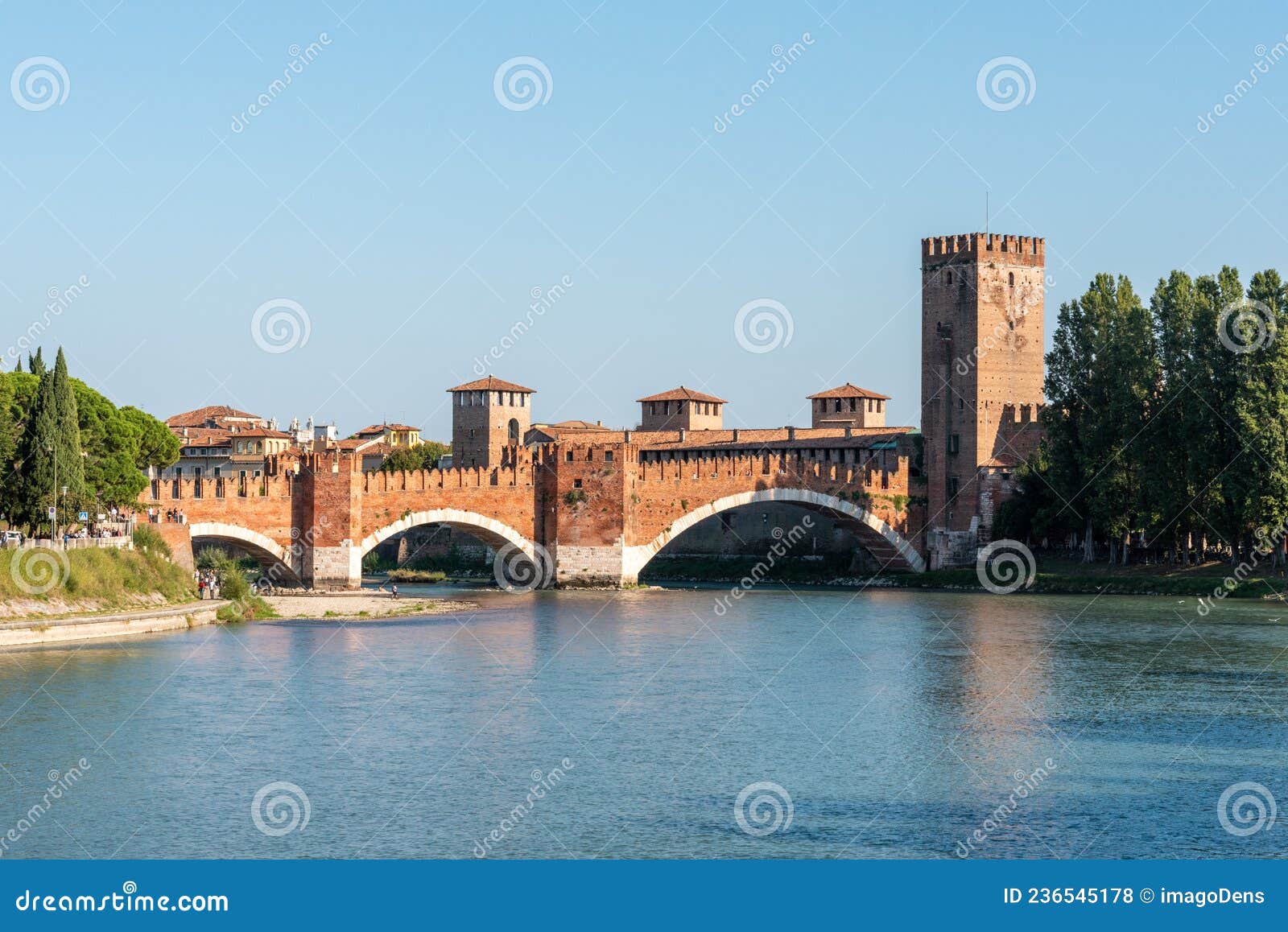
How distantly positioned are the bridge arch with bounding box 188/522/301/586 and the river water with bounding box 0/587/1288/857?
5.63 meters

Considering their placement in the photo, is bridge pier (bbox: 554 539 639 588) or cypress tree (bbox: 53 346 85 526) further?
bridge pier (bbox: 554 539 639 588)

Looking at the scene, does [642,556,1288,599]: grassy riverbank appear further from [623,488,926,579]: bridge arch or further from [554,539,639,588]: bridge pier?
[554,539,639,588]: bridge pier

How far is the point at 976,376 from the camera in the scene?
4353 cm

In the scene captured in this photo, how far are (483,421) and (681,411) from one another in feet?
20.4

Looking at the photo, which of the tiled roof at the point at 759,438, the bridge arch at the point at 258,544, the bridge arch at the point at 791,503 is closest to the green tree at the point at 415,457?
the tiled roof at the point at 759,438

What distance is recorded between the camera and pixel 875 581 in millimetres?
43438

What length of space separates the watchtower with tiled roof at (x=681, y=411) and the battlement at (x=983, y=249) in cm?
1269

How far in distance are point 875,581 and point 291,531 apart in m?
14.9

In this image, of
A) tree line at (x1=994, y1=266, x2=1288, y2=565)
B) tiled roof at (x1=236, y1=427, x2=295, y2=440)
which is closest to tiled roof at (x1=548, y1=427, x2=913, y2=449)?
tree line at (x1=994, y1=266, x2=1288, y2=565)

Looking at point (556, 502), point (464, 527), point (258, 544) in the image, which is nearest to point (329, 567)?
point (258, 544)

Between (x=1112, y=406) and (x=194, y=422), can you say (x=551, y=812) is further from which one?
(x=194, y=422)

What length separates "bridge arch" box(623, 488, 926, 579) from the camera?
133 ft

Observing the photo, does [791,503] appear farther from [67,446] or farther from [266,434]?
[266,434]

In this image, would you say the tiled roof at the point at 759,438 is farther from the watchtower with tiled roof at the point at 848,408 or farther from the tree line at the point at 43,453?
the tree line at the point at 43,453
